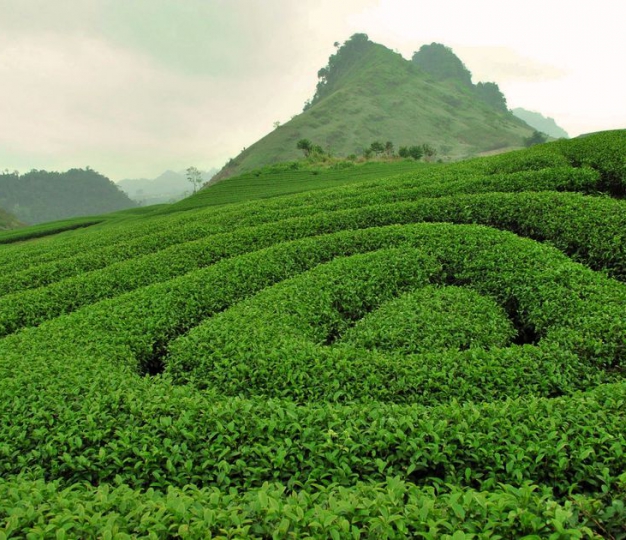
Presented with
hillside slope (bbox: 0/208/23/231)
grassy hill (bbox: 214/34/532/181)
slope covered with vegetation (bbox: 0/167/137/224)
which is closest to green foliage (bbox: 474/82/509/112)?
grassy hill (bbox: 214/34/532/181)

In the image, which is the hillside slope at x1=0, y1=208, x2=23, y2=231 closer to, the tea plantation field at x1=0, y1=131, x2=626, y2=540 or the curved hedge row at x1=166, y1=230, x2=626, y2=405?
the tea plantation field at x1=0, y1=131, x2=626, y2=540

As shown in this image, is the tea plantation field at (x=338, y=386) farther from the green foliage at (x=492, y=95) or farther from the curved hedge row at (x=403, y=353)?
the green foliage at (x=492, y=95)

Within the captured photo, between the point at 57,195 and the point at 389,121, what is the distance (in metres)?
129

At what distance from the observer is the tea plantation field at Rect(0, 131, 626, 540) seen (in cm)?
302

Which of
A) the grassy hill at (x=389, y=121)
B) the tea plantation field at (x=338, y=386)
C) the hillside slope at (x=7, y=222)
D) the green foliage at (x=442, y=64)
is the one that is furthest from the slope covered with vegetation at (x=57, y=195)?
the tea plantation field at (x=338, y=386)

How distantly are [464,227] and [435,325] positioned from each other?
4.01 m

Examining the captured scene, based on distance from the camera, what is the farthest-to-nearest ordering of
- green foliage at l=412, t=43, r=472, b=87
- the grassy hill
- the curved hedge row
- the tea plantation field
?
green foliage at l=412, t=43, r=472, b=87
the grassy hill
the curved hedge row
the tea plantation field

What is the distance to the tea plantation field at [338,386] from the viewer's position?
302 centimetres

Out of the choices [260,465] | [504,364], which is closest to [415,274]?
[504,364]

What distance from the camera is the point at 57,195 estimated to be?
6471 inches

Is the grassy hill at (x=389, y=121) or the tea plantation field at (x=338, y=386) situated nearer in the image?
the tea plantation field at (x=338, y=386)

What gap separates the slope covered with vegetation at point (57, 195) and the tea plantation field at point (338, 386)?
548 feet

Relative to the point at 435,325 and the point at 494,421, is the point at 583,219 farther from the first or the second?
the point at 494,421

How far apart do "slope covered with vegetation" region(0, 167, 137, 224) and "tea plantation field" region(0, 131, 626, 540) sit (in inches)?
6575
